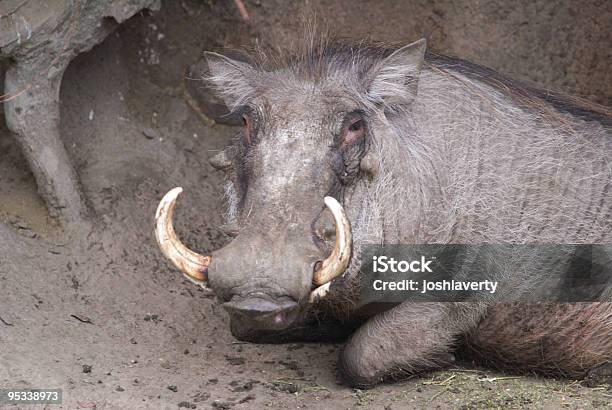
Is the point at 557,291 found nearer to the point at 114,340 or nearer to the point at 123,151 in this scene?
the point at 114,340

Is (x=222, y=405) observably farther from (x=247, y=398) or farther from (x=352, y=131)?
(x=352, y=131)

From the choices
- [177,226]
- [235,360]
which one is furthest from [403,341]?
[177,226]

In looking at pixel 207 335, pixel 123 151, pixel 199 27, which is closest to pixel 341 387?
pixel 207 335

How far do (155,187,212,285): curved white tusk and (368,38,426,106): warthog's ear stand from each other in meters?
1.01

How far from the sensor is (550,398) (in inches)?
158

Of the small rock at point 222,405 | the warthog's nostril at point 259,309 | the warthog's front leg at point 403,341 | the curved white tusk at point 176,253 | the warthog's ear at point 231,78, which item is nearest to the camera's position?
the warthog's nostril at point 259,309

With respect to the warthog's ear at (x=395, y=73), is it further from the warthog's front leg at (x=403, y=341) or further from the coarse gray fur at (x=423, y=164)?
the warthog's front leg at (x=403, y=341)

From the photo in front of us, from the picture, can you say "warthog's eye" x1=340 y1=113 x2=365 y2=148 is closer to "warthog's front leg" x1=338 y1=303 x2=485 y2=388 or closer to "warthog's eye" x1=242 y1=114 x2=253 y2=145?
"warthog's eye" x1=242 y1=114 x2=253 y2=145

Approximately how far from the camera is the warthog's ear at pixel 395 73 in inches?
167

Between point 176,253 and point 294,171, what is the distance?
54cm

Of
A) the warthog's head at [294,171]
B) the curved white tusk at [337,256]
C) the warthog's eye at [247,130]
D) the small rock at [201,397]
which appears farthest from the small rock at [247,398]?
the warthog's eye at [247,130]

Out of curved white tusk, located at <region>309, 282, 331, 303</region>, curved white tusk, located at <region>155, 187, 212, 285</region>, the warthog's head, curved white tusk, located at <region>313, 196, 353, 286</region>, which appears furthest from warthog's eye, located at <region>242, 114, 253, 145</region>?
curved white tusk, located at <region>309, 282, 331, 303</region>

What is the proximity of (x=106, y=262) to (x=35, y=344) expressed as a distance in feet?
3.03

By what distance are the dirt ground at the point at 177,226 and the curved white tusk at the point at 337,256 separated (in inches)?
26.9
